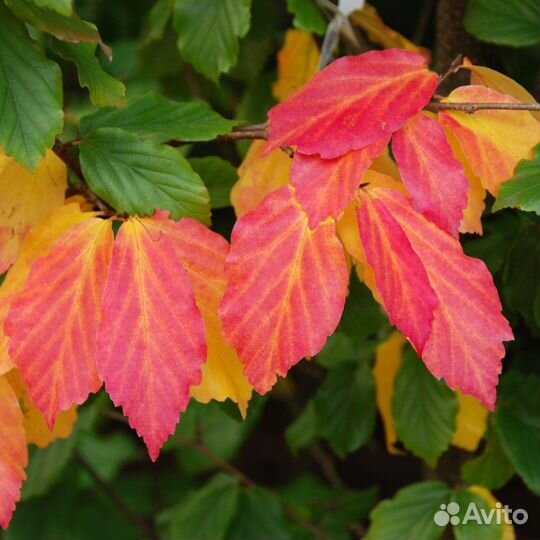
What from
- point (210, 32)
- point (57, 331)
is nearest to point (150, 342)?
point (57, 331)

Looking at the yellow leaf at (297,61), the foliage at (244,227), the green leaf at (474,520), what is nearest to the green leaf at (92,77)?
the foliage at (244,227)

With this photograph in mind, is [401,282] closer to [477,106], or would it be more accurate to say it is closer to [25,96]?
[477,106]

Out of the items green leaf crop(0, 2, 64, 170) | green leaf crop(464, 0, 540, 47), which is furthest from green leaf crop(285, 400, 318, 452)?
green leaf crop(0, 2, 64, 170)

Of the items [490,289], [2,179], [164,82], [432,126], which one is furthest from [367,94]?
[164,82]

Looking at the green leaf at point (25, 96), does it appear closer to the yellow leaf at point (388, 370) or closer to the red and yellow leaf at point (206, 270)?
the red and yellow leaf at point (206, 270)

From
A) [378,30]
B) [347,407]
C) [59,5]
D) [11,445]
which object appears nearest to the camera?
[59,5]

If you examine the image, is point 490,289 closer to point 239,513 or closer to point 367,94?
point 367,94
